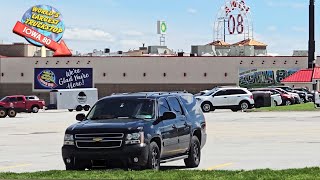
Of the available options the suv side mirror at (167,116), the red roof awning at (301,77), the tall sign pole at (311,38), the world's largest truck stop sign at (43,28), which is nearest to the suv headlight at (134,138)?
the suv side mirror at (167,116)

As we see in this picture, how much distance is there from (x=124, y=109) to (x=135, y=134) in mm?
1377

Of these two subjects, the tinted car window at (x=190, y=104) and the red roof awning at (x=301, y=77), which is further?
the red roof awning at (x=301, y=77)

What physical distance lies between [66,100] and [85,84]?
29.2m

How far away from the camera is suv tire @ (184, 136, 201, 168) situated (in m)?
17.8

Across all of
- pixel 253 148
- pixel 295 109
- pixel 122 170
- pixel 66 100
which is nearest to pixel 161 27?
pixel 66 100

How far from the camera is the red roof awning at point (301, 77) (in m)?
95.3

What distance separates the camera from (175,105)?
18.0m

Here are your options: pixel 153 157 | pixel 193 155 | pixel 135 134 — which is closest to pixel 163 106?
pixel 193 155

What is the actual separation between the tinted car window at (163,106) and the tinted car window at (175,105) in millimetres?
288

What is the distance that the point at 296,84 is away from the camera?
319 feet

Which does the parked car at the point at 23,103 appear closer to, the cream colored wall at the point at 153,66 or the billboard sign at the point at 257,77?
the cream colored wall at the point at 153,66

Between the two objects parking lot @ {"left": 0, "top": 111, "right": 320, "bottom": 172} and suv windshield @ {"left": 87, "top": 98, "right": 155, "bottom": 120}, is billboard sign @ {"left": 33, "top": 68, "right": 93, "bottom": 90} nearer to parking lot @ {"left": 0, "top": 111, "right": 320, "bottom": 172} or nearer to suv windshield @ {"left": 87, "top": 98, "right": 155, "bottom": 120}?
parking lot @ {"left": 0, "top": 111, "right": 320, "bottom": 172}

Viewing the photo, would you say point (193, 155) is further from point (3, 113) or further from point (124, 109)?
point (3, 113)

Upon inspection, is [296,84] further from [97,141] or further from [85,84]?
[97,141]
